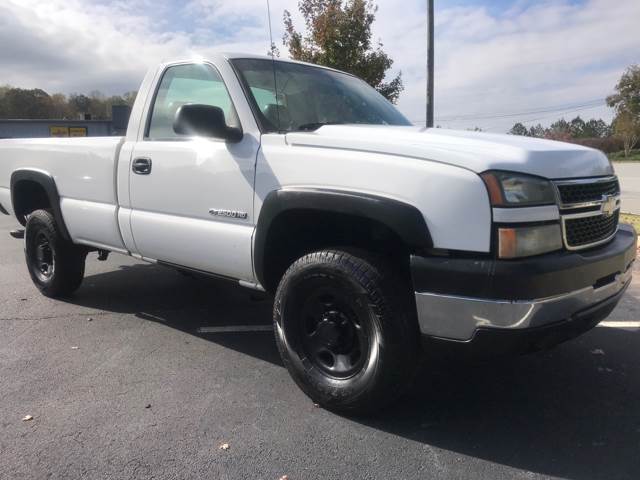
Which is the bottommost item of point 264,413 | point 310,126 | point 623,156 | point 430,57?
point 623,156

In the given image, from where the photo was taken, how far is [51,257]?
5.34 metres

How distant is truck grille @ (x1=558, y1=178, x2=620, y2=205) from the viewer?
2645mm

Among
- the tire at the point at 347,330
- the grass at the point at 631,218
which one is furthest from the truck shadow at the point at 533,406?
the grass at the point at 631,218

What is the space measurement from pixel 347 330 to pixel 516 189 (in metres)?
1.17

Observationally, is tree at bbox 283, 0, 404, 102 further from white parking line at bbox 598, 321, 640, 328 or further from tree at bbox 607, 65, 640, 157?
tree at bbox 607, 65, 640, 157

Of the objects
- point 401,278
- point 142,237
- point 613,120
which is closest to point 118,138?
point 142,237

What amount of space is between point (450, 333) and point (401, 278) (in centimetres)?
40

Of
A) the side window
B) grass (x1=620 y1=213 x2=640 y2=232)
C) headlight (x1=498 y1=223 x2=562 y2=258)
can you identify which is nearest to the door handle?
the side window

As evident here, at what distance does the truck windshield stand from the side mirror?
21 centimetres

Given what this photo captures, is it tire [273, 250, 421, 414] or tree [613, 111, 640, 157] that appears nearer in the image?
tire [273, 250, 421, 414]

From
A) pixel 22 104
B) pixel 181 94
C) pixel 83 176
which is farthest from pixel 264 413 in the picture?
pixel 22 104

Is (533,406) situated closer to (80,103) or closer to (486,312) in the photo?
(486,312)

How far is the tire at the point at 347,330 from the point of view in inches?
109

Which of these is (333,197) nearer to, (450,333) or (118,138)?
(450,333)
